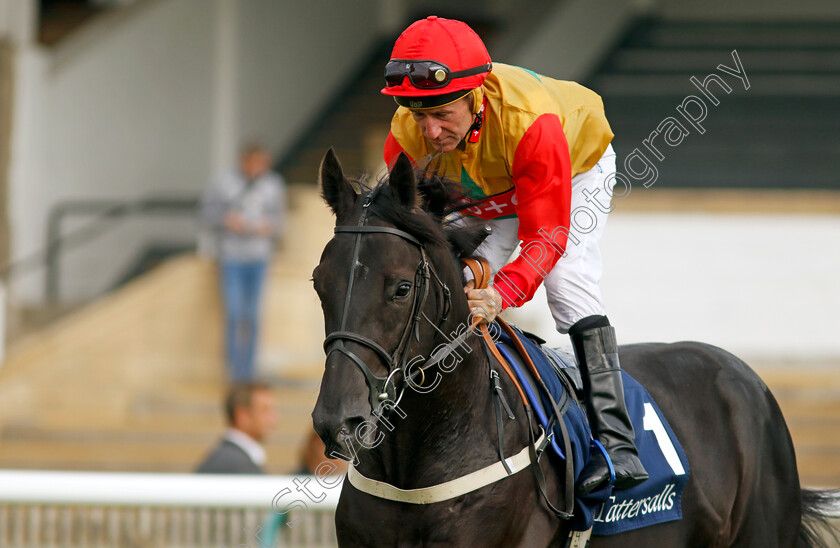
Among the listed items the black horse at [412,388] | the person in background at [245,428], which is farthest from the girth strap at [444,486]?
the person in background at [245,428]

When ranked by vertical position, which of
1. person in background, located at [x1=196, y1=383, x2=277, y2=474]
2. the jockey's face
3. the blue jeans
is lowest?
the blue jeans

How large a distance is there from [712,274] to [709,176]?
7.00ft

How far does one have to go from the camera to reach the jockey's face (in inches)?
134

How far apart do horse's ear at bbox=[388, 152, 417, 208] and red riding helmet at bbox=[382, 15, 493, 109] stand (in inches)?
11.4

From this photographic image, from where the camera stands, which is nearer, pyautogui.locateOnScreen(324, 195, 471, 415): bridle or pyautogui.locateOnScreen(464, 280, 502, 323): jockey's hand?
pyautogui.locateOnScreen(324, 195, 471, 415): bridle

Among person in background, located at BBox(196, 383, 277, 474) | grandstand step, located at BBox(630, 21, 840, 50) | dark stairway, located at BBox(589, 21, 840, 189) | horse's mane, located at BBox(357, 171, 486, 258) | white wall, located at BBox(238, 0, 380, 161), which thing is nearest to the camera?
horse's mane, located at BBox(357, 171, 486, 258)

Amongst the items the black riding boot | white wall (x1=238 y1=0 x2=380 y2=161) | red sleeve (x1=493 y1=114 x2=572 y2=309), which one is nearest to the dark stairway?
white wall (x1=238 y1=0 x2=380 y2=161)

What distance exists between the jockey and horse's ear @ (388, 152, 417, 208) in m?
0.31

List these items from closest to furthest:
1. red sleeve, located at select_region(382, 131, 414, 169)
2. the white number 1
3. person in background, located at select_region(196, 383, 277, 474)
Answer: red sleeve, located at select_region(382, 131, 414, 169)
the white number 1
person in background, located at select_region(196, 383, 277, 474)

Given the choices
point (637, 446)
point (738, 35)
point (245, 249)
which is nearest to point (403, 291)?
point (637, 446)

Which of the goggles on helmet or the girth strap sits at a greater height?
the goggles on helmet

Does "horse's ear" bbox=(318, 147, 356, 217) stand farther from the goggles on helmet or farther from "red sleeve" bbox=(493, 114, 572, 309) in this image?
"red sleeve" bbox=(493, 114, 572, 309)

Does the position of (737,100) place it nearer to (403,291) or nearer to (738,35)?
(738,35)

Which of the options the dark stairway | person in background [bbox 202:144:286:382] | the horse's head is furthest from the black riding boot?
the dark stairway
